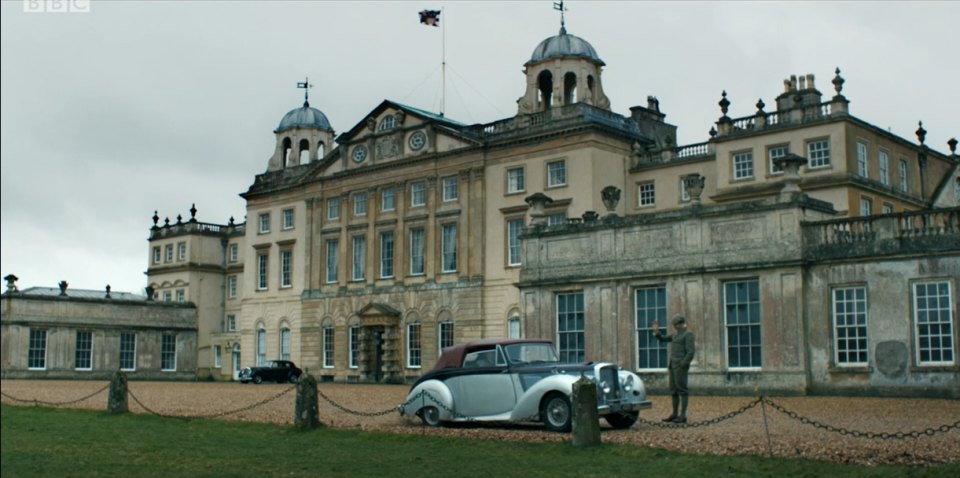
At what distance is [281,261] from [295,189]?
→ 4085mm

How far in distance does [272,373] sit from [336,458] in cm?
3925

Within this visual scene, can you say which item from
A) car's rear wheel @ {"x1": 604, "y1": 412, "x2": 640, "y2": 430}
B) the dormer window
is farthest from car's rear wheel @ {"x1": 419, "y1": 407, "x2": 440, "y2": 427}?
the dormer window

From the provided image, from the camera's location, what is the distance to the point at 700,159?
43.7 meters

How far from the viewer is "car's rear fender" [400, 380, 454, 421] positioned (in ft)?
60.3

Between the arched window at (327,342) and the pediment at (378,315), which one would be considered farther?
the arched window at (327,342)

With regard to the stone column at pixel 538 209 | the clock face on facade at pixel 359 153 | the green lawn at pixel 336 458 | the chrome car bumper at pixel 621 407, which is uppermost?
the clock face on facade at pixel 359 153

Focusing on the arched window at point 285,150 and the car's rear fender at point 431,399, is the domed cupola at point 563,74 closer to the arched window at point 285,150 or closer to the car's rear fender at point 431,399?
the arched window at point 285,150

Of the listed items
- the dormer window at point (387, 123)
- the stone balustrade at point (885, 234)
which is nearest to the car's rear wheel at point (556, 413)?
the stone balustrade at point (885, 234)

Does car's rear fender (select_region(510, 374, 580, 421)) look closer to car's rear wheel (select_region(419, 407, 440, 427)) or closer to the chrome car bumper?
the chrome car bumper

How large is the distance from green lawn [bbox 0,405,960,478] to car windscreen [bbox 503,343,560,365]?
2722 millimetres

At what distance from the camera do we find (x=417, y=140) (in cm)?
5094

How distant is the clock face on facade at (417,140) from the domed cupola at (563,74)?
5005 millimetres

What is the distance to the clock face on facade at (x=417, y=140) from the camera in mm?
50625

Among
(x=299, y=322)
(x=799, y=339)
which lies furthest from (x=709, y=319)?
(x=299, y=322)
